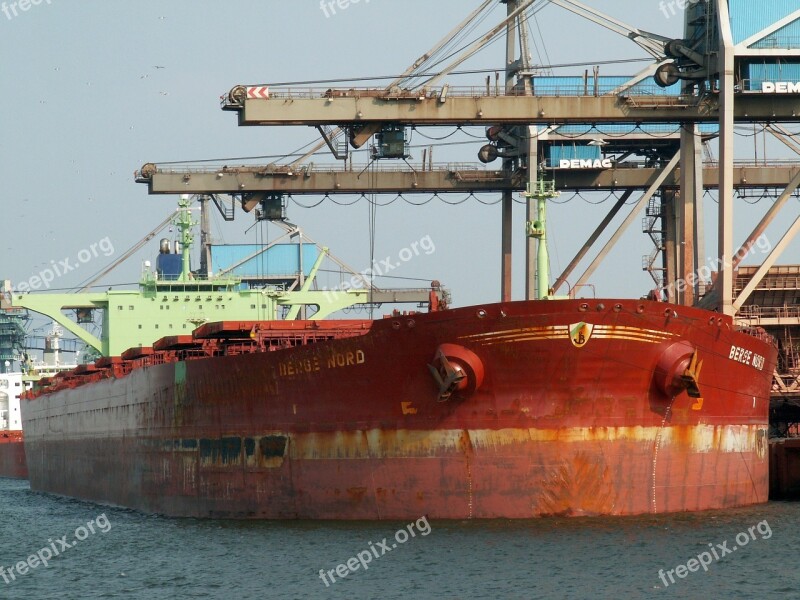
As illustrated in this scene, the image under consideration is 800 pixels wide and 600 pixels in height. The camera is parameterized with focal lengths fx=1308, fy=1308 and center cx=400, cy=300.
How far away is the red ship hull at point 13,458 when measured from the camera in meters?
61.0

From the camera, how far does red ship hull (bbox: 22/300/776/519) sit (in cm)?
2281

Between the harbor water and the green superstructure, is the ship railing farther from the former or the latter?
the green superstructure

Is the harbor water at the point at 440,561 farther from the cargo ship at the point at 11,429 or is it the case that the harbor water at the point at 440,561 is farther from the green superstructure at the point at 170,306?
the cargo ship at the point at 11,429

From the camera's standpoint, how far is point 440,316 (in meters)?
23.2

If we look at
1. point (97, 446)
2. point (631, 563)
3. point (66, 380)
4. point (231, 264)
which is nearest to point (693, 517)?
point (631, 563)

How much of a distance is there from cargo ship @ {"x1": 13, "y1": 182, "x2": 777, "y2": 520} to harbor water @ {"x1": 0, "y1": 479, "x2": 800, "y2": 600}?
0.52 metres

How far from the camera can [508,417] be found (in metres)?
23.1

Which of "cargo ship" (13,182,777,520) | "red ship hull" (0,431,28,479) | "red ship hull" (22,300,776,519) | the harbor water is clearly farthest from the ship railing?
"red ship hull" (0,431,28,479)

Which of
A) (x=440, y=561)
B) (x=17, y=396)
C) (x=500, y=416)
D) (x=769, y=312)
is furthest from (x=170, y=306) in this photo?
(x=17, y=396)

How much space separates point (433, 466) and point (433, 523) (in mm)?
1026

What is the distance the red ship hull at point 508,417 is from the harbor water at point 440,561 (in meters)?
0.48

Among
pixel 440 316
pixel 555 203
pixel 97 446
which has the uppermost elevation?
pixel 555 203

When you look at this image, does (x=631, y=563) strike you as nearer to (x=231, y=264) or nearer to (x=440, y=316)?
(x=440, y=316)

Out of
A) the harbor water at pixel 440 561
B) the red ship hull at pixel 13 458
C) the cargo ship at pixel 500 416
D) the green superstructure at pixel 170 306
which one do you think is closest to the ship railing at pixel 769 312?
the cargo ship at pixel 500 416
